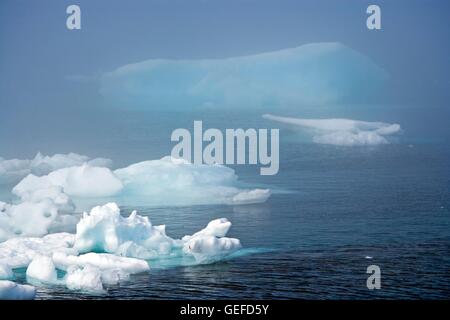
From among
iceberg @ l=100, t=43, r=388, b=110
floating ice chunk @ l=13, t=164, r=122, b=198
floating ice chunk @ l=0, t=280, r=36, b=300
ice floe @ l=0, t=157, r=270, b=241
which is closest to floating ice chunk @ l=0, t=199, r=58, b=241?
ice floe @ l=0, t=157, r=270, b=241

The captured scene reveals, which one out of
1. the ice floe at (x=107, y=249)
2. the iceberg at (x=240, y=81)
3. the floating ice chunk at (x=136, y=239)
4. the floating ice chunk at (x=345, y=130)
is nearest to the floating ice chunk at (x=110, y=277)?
the ice floe at (x=107, y=249)

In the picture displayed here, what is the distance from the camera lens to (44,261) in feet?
24.3

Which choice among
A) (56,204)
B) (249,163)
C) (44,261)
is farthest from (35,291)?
(249,163)

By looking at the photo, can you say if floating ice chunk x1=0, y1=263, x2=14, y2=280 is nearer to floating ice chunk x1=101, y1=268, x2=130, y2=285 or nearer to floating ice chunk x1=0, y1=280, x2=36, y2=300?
floating ice chunk x1=0, y1=280, x2=36, y2=300

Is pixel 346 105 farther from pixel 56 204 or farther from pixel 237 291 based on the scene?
pixel 56 204

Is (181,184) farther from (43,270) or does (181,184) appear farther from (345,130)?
(345,130)

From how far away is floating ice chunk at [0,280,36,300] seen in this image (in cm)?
739

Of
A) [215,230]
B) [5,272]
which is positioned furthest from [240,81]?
[5,272]

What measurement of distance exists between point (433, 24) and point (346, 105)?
1.14 meters

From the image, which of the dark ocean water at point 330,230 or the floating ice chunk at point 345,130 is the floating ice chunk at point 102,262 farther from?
the floating ice chunk at point 345,130

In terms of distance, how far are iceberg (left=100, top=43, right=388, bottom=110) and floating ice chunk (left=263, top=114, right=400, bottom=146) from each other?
219 millimetres

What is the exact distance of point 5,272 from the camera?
7.47m

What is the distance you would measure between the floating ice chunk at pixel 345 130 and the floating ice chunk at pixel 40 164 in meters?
1.78

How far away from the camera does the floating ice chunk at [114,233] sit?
7496mm
